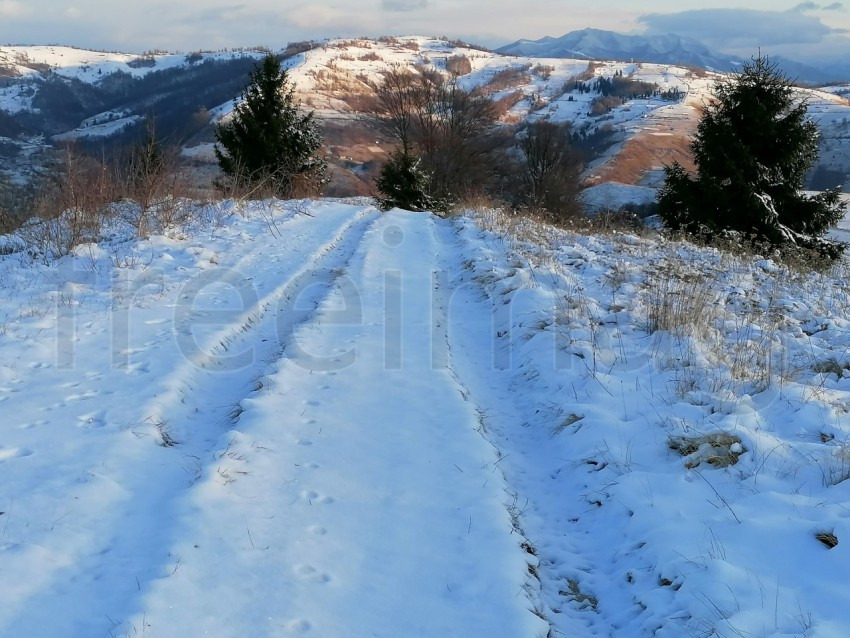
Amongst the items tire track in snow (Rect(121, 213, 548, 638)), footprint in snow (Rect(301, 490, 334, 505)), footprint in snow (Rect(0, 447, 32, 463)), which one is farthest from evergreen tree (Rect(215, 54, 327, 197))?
footprint in snow (Rect(301, 490, 334, 505))

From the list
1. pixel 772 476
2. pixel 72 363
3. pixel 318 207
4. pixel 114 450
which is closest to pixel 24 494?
pixel 114 450

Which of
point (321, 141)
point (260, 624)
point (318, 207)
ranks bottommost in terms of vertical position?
point (260, 624)

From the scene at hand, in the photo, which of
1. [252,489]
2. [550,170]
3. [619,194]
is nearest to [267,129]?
[550,170]

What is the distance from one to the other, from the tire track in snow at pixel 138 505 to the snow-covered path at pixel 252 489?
12mm

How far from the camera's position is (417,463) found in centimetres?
408

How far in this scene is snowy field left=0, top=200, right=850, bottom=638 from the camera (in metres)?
2.77

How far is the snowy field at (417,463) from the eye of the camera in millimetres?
2773

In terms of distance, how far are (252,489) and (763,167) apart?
16.3m

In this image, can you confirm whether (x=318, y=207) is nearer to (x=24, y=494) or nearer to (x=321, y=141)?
(x=321, y=141)

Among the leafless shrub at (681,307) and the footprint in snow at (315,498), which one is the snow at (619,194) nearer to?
the leafless shrub at (681,307)

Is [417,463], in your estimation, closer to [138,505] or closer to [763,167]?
[138,505]

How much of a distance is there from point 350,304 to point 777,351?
198 inches

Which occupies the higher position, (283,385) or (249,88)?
(249,88)

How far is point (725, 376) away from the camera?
505cm
